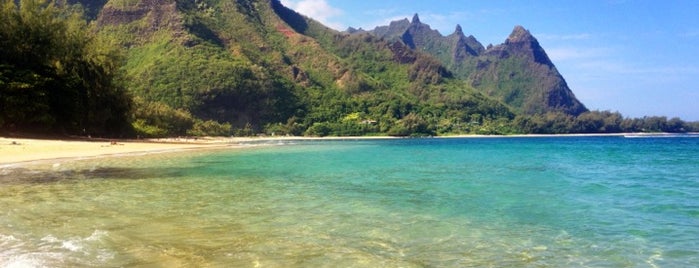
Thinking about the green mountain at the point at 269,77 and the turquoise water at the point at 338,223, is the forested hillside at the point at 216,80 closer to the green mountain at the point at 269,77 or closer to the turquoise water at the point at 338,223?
Result: the green mountain at the point at 269,77

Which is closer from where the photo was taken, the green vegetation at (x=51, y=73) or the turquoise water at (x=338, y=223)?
the turquoise water at (x=338, y=223)

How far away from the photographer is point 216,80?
121 meters

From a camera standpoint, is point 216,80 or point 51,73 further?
point 216,80

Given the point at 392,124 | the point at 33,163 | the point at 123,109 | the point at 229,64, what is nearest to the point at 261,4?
the point at 229,64

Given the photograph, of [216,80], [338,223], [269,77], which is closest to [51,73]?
[338,223]

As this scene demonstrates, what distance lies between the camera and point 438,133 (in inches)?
5635

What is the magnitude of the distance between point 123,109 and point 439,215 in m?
47.5

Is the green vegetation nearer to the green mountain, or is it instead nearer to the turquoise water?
the turquoise water

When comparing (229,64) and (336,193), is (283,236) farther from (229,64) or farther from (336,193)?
(229,64)

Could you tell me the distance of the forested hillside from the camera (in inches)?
1658

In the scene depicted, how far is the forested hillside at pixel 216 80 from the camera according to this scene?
4212cm

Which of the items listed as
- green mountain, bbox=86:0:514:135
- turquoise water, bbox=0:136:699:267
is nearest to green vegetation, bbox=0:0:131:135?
turquoise water, bbox=0:136:699:267

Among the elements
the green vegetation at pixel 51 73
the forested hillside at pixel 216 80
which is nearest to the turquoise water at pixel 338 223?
the green vegetation at pixel 51 73

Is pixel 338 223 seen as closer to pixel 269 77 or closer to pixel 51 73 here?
pixel 51 73
